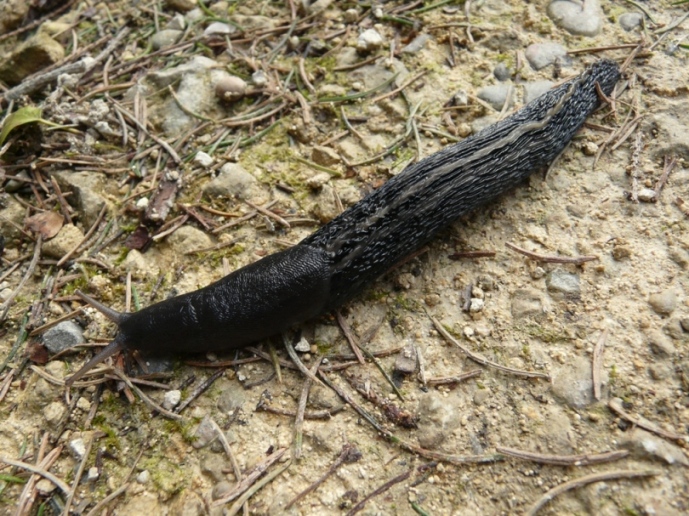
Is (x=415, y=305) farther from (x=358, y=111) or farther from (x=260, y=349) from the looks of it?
(x=358, y=111)

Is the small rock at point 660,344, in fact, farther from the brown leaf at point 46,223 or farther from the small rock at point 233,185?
the brown leaf at point 46,223

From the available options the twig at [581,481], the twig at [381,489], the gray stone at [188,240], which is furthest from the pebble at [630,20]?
the twig at [381,489]

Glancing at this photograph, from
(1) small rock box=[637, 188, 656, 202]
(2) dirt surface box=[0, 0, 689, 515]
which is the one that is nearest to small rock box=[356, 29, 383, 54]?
(2) dirt surface box=[0, 0, 689, 515]

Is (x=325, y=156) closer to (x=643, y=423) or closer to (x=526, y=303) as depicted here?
(x=526, y=303)

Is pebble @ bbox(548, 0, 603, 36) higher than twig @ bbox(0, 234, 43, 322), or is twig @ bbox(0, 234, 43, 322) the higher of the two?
pebble @ bbox(548, 0, 603, 36)

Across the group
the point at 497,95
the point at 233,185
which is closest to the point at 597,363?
the point at 497,95

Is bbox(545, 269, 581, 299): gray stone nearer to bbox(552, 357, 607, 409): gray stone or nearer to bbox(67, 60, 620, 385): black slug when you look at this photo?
bbox(552, 357, 607, 409): gray stone

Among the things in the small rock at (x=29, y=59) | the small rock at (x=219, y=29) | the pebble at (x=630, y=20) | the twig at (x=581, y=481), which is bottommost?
the twig at (x=581, y=481)
